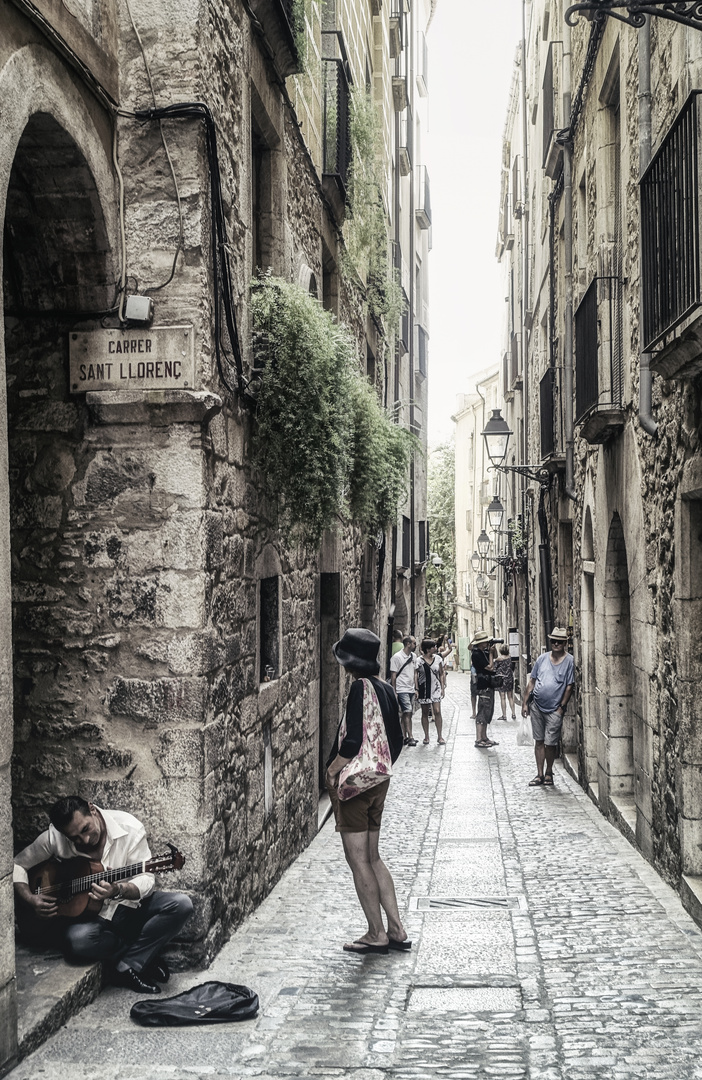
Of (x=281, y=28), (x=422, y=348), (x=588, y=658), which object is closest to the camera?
(x=281, y=28)

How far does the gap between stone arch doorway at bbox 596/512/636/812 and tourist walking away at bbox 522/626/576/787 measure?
158cm

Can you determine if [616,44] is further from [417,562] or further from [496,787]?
[417,562]

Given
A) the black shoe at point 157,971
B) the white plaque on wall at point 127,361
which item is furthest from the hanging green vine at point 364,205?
the black shoe at point 157,971

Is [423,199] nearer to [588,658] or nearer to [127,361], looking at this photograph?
[588,658]

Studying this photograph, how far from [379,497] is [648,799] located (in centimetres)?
423

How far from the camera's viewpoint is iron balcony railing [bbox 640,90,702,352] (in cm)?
576

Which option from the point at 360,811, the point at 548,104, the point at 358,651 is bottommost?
the point at 360,811

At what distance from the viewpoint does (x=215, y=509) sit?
5.75 metres

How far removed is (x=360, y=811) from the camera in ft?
19.0

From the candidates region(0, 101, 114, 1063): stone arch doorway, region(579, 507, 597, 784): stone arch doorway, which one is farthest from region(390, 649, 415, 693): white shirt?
region(0, 101, 114, 1063): stone arch doorway

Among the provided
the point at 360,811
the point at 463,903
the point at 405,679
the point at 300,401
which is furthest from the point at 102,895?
the point at 405,679

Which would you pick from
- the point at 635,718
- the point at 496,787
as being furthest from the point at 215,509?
the point at 496,787

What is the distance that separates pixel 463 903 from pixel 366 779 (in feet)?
5.82

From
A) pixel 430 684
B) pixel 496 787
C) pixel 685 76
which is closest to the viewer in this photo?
pixel 685 76
